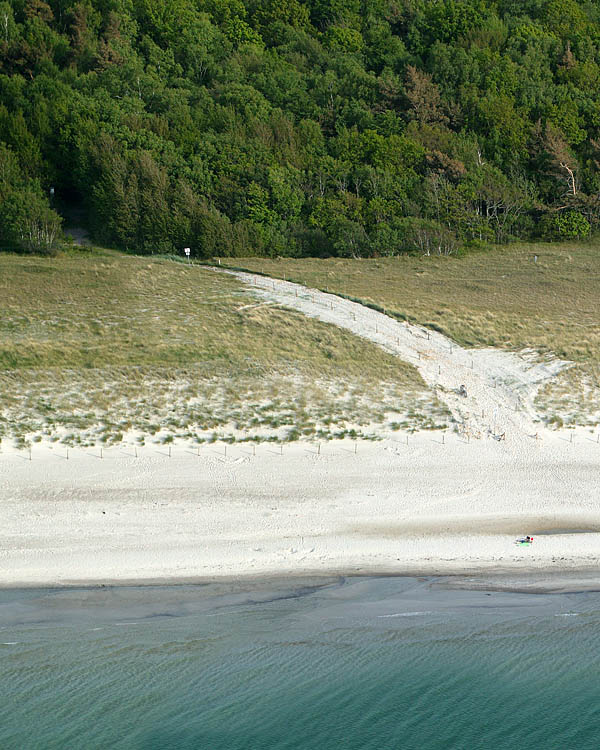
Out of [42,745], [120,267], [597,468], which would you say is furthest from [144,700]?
[120,267]

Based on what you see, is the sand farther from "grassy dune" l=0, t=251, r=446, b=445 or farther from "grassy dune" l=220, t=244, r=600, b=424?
"grassy dune" l=220, t=244, r=600, b=424

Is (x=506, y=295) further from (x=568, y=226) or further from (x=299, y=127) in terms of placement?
(x=299, y=127)

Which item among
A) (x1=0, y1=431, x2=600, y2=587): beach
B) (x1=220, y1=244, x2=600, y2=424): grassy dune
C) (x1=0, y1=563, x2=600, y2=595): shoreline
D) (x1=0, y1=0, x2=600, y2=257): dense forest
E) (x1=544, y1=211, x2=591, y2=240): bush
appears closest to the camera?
(x1=0, y1=563, x2=600, y2=595): shoreline

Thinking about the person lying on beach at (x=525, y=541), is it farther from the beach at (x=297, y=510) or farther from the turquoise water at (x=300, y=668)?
the turquoise water at (x=300, y=668)

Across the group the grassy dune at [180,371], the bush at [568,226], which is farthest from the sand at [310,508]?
the bush at [568,226]

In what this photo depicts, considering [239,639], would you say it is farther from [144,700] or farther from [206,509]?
[206,509]

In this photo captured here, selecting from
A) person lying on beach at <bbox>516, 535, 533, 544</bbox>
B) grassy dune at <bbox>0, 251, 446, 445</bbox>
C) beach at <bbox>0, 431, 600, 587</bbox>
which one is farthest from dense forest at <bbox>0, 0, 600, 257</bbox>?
person lying on beach at <bbox>516, 535, 533, 544</bbox>

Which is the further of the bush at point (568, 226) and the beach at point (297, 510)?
the bush at point (568, 226)

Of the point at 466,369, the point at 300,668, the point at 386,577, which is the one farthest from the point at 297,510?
the point at 466,369
